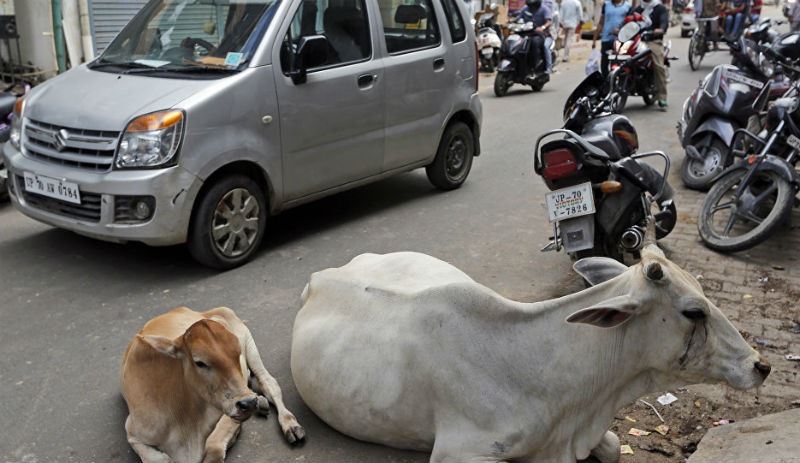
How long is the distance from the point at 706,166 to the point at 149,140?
5.43 metres

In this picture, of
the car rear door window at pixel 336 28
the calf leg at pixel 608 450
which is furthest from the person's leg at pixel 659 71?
the calf leg at pixel 608 450

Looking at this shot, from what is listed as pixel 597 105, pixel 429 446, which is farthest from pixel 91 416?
pixel 597 105

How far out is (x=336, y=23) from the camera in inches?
248

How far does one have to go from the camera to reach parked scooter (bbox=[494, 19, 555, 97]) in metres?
13.5

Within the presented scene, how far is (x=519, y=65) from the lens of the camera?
13555mm

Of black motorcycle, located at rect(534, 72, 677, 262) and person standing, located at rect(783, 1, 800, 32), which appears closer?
black motorcycle, located at rect(534, 72, 677, 262)

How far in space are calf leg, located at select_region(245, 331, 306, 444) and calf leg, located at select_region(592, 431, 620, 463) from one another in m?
1.31

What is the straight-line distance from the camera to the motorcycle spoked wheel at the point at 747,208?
5801 mm

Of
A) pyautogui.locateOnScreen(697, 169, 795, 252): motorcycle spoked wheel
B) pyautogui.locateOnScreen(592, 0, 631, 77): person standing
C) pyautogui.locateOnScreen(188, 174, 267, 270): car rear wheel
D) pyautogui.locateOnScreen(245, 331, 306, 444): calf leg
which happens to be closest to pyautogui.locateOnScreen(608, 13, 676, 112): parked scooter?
pyautogui.locateOnScreen(592, 0, 631, 77): person standing

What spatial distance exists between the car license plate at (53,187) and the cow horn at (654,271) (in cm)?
391

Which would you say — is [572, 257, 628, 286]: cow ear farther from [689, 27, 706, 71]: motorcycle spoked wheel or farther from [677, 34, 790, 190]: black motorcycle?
[689, 27, 706, 71]: motorcycle spoked wheel

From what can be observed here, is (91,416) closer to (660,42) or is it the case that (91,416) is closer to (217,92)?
(217,92)

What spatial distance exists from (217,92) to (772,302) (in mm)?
4013

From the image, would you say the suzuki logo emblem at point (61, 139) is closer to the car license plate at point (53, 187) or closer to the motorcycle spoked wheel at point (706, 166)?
the car license plate at point (53, 187)
